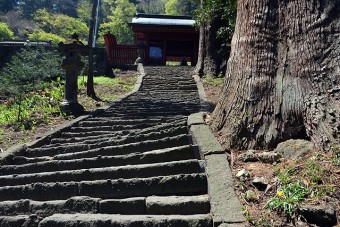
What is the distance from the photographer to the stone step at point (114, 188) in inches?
154

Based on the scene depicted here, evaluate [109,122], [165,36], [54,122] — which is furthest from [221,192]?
[165,36]

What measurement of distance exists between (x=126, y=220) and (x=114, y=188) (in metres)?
0.83

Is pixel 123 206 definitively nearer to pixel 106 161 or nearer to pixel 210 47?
pixel 106 161

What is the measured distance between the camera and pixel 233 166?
391cm

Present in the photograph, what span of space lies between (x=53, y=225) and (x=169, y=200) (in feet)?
3.98

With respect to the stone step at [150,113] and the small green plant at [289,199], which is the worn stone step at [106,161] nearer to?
the small green plant at [289,199]

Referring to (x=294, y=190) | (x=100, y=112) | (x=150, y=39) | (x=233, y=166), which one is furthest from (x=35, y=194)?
(x=150, y=39)

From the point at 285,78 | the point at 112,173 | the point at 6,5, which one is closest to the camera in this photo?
the point at 285,78

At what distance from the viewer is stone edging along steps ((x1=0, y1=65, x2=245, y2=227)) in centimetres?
351

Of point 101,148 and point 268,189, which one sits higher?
point 268,189

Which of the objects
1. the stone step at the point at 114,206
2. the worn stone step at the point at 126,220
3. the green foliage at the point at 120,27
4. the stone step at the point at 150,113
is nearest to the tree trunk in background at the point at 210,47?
→ the stone step at the point at 150,113

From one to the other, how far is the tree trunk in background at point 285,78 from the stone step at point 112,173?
1.92ft

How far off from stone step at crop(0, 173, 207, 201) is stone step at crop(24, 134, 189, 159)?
3.33 ft

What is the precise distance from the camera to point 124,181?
4289 mm
